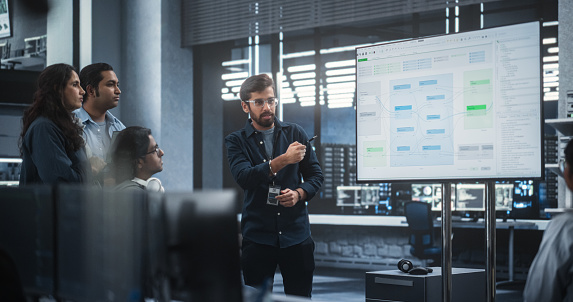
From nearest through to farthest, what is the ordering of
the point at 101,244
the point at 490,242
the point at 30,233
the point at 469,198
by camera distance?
the point at 101,244 < the point at 30,233 < the point at 490,242 < the point at 469,198

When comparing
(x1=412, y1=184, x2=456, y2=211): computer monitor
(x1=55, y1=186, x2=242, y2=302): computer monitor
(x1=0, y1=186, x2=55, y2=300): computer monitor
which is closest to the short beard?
(x1=0, y1=186, x2=55, y2=300): computer monitor

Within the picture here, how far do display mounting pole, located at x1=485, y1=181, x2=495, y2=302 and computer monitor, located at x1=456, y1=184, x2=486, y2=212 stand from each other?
5.39 m

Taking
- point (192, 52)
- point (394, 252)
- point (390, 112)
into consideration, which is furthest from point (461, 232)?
point (390, 112)

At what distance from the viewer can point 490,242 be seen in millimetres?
2500

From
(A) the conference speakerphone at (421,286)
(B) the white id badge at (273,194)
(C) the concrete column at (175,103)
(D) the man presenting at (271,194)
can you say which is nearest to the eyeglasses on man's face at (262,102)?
(D) the man presenting at (271,194)

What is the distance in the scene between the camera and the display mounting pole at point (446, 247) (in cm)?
252

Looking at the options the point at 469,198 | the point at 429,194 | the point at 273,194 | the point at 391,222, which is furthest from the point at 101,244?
the point at 429,194

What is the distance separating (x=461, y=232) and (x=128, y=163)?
21.7 feet

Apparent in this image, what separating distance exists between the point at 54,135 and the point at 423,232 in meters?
5.78

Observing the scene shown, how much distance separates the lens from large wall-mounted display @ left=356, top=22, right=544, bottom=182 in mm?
2438

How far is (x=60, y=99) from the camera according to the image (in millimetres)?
2467

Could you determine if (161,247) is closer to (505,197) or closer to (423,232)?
(423,232)

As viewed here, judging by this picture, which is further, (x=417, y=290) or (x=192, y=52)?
(x=192, y=52)

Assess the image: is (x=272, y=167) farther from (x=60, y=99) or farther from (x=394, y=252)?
(x=394, y=252)
